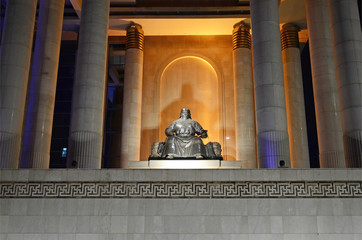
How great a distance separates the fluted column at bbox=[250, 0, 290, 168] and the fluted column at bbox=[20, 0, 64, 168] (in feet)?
34.6

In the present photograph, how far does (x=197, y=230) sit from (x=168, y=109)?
15.8 metres

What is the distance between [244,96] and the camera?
24.7 metres

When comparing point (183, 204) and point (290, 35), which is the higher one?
point (290, 35)

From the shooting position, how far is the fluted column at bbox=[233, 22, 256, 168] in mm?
23906

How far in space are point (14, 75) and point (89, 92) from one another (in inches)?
119

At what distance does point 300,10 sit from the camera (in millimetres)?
23969

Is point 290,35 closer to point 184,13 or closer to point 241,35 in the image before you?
point 241,35

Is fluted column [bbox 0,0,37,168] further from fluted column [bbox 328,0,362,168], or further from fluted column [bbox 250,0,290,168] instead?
fluted column [bbox 328,0,362,168]

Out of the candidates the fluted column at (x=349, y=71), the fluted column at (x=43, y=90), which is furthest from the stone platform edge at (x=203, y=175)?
the fluted column at (x=43, y=90)

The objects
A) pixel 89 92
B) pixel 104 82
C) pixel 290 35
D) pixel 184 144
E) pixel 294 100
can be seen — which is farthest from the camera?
pixel 290 35

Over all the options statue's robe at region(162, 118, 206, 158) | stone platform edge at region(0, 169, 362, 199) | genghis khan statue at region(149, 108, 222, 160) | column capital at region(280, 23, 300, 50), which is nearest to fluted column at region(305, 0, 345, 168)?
column capital at region(280, 23, 300, 50)

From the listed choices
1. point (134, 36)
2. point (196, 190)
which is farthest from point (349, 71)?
point (134, 36)

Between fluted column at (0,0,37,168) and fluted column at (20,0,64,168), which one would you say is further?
fluted column at (20,0,64,168)

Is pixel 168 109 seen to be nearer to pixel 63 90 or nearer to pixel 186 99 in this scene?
pixel 186 99
